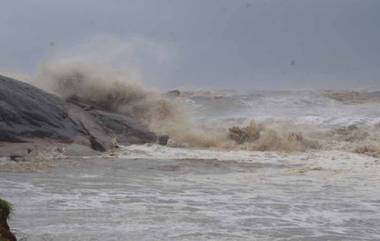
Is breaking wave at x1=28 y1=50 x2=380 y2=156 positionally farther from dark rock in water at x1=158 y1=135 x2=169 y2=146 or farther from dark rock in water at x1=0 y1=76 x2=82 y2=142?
dark rock in water at x1=0 y1=76 x2=82 y2=142

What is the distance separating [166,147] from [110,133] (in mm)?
1745

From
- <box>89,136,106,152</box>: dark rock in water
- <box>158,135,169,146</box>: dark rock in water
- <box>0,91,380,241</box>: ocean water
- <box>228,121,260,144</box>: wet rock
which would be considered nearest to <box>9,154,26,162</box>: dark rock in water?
<box>0,91,380,241</box>: ocean water

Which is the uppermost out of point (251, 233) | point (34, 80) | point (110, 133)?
point (34, 80)

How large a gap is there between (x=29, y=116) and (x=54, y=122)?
2.23 ft

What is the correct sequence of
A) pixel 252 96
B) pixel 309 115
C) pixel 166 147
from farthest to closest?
1. pixel 252 96
2. pixel 309 115
3. pixel 166 147

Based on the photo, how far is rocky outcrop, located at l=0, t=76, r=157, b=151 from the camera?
51.5 ft

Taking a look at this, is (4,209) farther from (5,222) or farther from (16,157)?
(16,157)

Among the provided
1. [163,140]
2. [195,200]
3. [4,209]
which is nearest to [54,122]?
[163,140]

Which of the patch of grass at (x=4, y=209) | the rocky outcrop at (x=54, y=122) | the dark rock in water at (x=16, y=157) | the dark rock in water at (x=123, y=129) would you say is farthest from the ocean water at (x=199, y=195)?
the patch of grass at (x=4, y=209)

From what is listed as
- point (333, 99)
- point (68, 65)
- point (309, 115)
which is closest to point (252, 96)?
point (333, 99)

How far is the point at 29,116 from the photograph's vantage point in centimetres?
1628

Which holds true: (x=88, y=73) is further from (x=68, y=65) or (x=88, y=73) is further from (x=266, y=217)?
(x=266, y=217)

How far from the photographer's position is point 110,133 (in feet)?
60.2

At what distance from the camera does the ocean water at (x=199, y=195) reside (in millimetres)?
7102
